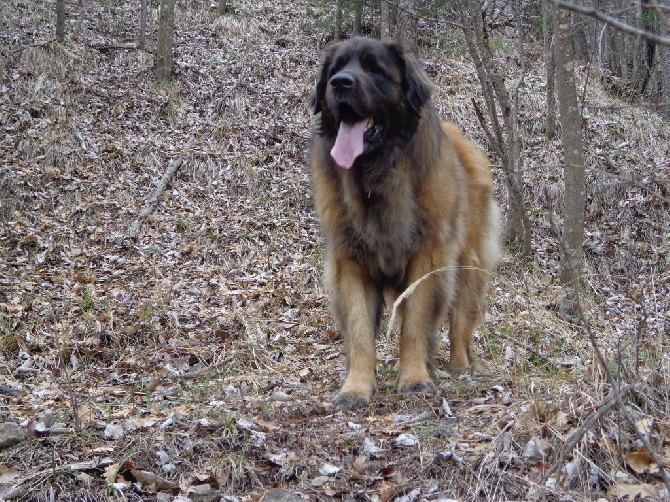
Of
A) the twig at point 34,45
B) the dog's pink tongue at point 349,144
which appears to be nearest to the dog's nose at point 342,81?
the dog's pink tongue at point 349,144

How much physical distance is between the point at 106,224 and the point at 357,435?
22.1 ft

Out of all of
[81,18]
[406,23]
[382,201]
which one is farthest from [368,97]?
[81,18]

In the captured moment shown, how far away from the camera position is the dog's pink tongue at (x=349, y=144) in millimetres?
4383

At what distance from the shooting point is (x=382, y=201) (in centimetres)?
446

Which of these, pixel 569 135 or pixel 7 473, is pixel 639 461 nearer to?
pixel 7 473

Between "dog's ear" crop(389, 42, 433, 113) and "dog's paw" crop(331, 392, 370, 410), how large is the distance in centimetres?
179

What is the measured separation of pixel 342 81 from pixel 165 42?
9588 millimetres

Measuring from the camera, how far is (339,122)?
14.6 ft

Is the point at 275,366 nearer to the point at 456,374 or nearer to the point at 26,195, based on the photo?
the point at 456,374

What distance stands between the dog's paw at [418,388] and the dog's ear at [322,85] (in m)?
1.84

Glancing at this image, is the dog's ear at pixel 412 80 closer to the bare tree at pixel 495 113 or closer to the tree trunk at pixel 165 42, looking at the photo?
the bare tree at pixel 495 113

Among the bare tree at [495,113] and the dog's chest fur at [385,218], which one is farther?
the bare tree at [495,113]

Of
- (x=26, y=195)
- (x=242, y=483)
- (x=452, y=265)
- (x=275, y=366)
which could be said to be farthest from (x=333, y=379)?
(x=26, y=195)

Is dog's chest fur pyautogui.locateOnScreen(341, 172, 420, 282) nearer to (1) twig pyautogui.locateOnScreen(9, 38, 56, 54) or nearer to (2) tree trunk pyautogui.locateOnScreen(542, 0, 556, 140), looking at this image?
(2) tree trunk pyautogui.locateOnScreen(542, 0, 556, 140)
